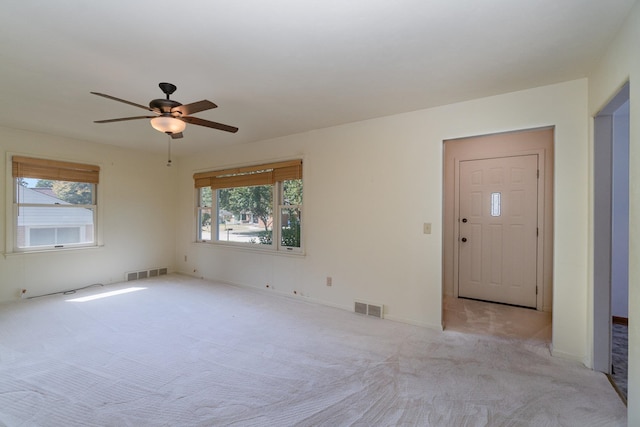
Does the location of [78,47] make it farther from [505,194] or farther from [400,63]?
[505,194]

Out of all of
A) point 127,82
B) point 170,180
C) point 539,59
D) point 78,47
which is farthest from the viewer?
point 170,180

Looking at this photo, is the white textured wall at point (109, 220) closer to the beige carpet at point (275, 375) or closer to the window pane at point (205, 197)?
the window pane at point (205, 197)

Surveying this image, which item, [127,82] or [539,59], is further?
[127,82]

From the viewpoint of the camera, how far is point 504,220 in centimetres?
414

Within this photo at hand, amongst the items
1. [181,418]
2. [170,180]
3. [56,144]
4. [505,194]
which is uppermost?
[56,144]

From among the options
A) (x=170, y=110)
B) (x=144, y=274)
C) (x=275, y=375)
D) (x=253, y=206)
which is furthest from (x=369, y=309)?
(x=144, y=274)

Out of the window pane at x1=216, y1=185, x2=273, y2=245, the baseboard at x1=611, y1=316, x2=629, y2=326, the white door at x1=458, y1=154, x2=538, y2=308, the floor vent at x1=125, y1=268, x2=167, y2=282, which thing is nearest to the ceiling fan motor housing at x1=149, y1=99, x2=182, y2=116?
the window pane at x1=216, y1=185, x2=273, y2=245

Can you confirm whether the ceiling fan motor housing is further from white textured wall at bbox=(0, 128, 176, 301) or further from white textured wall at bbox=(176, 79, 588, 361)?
white textured wall at bbox=(0, 128, 176, 301)

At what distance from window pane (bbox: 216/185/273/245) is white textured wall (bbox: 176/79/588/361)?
1.29 feet

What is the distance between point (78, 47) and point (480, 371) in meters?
3.78

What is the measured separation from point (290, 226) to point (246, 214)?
1.01m

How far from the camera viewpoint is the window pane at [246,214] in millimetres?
4797

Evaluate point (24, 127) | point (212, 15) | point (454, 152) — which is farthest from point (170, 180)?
point (454, 152)

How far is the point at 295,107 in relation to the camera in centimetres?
321
